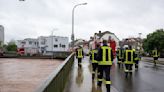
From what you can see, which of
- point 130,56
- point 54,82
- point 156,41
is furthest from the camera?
point 156,41

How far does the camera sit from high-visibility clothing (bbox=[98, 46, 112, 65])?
39.6 feet

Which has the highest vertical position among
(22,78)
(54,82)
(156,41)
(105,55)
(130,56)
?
(156,41)

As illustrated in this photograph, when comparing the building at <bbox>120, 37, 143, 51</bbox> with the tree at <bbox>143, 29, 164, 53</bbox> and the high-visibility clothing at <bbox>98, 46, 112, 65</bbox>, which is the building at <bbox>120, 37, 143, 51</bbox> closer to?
the tree at <bbox>143, 29, 164, 53</bbox>

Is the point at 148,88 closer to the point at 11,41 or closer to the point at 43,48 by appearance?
the point at 43,48

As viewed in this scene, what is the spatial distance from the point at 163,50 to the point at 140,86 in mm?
63165

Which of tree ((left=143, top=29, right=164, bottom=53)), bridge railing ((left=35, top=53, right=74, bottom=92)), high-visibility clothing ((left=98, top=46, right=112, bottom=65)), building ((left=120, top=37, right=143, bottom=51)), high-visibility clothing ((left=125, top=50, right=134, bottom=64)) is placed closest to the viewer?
bridge railing ((left=35, top=53, right=74, bottom=92))

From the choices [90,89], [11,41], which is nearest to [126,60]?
[90,89]

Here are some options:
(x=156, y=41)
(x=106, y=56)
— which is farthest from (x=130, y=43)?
(x=156, y=41)

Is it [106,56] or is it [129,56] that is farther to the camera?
[129,56]

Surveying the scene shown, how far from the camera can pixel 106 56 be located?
12.2 metres

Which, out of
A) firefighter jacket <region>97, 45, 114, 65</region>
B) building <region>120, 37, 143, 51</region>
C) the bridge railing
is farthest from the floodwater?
building <region>120, 37, 143, 51</region>

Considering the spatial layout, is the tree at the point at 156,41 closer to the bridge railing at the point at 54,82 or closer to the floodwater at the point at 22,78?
Answer: the floodwater at the point at 22,78

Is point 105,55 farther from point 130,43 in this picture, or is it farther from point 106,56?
point 130,43

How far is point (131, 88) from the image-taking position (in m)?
13.9
